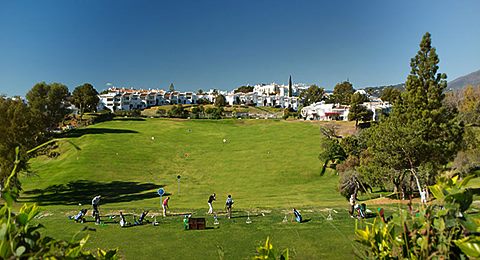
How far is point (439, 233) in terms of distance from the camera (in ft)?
7.66

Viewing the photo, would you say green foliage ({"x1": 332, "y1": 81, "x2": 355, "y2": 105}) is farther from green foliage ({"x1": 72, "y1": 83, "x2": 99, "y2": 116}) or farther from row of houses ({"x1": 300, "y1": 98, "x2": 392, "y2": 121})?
green foliage ({"x1": 72, "y1": 83, "x2": 99, "y2": 116})

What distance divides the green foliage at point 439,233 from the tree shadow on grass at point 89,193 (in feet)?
126

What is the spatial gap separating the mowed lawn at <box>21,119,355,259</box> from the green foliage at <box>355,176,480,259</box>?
3.04ft

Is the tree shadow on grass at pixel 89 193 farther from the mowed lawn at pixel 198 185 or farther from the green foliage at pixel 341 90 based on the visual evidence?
the green foliage at pixel 341 90

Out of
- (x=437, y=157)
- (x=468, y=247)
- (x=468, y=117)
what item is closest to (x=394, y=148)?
(x=437, y=157)

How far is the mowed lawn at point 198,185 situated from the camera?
1766 centimetres

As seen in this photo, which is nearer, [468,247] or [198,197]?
[468,247]

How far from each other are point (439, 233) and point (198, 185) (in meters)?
48.4

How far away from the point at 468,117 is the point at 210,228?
74851mm

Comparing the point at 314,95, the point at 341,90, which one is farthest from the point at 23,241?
the point at 314,95

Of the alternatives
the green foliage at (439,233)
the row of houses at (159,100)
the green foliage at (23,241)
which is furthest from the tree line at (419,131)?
the row of houses at (159,100)

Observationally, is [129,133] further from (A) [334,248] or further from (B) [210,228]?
(A) [334,248]

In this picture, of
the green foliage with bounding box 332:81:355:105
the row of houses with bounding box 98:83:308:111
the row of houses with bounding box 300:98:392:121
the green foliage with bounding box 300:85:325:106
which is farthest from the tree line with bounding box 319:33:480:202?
the row of houses with bounding box 98:83:308:111

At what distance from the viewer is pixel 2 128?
3688cm
